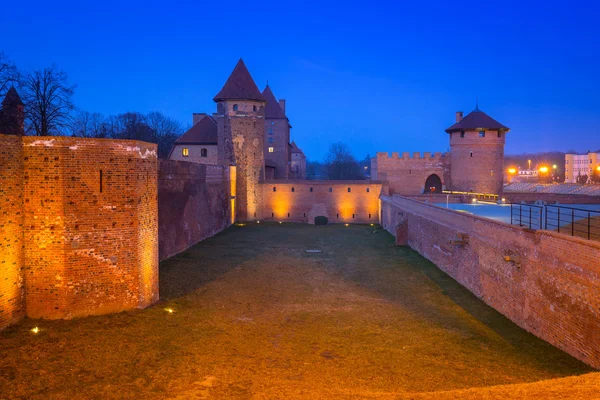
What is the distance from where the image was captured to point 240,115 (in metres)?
33.3

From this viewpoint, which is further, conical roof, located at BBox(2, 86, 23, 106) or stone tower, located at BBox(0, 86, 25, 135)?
conical roof, located at BBox(2, 86, 23, 106)

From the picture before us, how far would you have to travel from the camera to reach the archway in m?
37.0

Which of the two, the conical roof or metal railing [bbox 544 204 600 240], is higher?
the conical roof

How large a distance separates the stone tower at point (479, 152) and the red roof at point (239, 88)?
14980 mm

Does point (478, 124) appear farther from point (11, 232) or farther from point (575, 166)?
point (575, 166)

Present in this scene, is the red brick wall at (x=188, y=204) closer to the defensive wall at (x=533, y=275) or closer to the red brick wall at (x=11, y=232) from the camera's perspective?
the red brick wall at (x=11, y=232)

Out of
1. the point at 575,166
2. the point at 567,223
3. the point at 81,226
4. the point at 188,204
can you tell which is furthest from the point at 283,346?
the point at 575,166

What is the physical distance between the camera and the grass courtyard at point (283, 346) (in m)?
7.80

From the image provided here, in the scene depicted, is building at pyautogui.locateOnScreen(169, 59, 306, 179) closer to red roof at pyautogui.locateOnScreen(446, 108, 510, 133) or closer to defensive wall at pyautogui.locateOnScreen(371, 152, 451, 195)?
defensive wall at pyautogui.locateOnScreen(371, 152, 451, 195)

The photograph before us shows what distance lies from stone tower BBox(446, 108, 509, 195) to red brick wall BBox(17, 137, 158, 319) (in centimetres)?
2820

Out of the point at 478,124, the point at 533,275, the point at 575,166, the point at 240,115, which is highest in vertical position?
the point at 240,115

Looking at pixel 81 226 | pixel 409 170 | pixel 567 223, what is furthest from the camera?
pixel 409 170

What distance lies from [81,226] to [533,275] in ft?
34.4

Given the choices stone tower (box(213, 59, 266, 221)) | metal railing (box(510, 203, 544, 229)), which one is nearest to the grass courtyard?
metal railing (box(510, 203, 544, 229))
